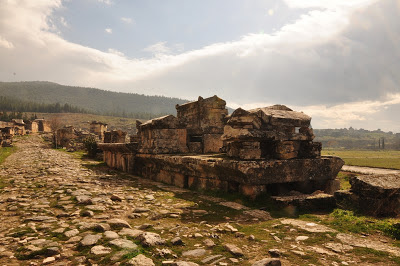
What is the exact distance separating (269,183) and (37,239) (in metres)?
3.91

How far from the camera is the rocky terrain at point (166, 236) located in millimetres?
2549

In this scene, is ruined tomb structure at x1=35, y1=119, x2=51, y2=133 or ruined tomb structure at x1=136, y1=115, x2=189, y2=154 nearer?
ruined tomb structure at x1=136, y1=115, x2=189, y2=154

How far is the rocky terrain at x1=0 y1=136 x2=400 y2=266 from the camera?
2.55 m

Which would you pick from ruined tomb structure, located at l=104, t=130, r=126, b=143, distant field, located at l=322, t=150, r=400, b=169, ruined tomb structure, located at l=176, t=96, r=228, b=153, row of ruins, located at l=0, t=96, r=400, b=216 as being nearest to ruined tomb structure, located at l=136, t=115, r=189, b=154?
row of ruins, located at l=0, t=96, r=400, b=216

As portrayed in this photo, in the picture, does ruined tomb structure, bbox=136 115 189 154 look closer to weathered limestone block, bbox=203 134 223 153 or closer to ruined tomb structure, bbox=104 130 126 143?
weathered limestone block, bbox=203 134 223 153

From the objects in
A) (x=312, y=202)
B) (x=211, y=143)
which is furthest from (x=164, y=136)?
(x=312, y=202)

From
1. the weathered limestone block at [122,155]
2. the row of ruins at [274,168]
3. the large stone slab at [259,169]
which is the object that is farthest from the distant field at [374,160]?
the weathered limestone block at [122,155]

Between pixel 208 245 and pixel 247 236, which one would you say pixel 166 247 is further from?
pixel 247 236

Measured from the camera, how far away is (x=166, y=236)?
10.3 feet

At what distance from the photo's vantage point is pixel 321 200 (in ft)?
14.6

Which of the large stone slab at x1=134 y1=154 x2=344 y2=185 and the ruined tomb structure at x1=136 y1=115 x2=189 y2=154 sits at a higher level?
the ruined tomb structure at x1=136 y1=115 x2=189 y2=154

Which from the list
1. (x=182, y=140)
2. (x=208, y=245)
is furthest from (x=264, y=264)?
(x=182, y=140)

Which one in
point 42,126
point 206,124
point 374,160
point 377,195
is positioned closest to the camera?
point 377,195

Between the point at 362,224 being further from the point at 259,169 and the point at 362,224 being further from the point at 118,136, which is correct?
the point at 118,136
